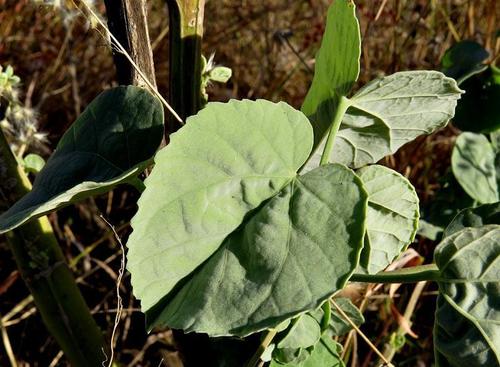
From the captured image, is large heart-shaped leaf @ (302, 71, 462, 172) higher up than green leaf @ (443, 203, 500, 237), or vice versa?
large heart-shaped leaf @ (302, 71, 462, 172)

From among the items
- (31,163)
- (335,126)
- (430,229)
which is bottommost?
(430,229)

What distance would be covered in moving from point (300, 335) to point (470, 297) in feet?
0.62

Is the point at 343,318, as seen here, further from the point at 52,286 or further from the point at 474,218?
the point at 52,286

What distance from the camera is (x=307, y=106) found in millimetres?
828

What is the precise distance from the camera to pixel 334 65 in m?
0.74

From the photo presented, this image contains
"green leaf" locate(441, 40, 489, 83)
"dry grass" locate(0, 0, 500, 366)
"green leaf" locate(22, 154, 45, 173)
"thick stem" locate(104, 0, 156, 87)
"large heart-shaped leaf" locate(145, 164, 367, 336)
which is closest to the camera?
"large heart-shaped leaf" locate(145, 164, 367, 336)

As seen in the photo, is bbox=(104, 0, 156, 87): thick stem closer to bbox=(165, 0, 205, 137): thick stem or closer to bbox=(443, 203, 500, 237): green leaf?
bbox=(165, 0, 205, 137): thick stem

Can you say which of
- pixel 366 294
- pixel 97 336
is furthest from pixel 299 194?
pixel 366 294

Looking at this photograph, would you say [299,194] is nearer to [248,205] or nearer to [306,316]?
[248,205]

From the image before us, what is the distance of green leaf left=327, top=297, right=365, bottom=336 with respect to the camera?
0.93m

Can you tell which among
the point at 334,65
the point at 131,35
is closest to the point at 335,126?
the point at 334,65

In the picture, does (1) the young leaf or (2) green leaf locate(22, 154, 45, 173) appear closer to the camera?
(1) the young leaf

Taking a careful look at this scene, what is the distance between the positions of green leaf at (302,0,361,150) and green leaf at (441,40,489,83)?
73cm

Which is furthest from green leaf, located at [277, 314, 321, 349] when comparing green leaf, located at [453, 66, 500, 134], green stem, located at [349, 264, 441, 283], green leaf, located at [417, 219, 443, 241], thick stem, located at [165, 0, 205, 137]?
green leaf, located at [453, 66, 500, 134]
